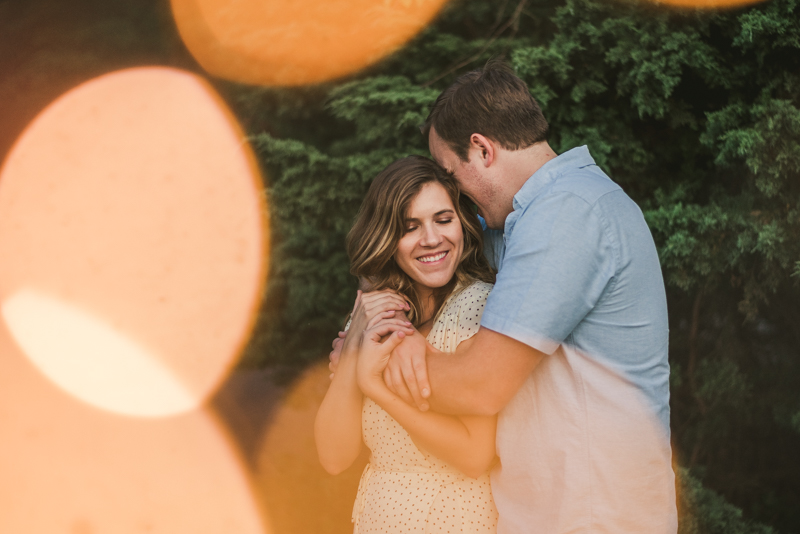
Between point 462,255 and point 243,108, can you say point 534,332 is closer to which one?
point 462,255

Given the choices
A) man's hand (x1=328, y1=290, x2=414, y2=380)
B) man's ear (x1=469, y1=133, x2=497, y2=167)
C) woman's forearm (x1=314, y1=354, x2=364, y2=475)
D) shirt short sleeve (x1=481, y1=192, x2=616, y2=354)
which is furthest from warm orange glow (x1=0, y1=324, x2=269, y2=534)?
shirt short sleeve (x1=481, y1=192, x2=616, y2=354)

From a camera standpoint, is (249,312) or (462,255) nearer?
(462,255)

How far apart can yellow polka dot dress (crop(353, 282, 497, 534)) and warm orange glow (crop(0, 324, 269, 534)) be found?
2.60m

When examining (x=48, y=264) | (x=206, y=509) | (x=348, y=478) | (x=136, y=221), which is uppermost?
(x=136, y=221)

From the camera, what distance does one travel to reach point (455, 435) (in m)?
2.02

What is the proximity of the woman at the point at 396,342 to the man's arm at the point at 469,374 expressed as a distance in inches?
3.9

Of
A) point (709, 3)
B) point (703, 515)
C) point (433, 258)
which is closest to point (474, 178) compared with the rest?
point (433, 258)

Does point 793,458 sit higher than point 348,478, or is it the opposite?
point 793,458

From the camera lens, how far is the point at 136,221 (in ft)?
15.6

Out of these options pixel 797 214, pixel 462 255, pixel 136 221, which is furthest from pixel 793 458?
pixel 136 221

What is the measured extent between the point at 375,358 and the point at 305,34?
2914 millimetres

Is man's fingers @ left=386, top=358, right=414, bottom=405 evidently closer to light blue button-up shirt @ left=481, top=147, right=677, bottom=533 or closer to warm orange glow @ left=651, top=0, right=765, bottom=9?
light blue button-up shirt @ left=481, top=147, right=677, bottom=533

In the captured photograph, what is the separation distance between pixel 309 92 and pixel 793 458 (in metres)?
4.10

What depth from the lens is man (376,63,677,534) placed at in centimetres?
170
